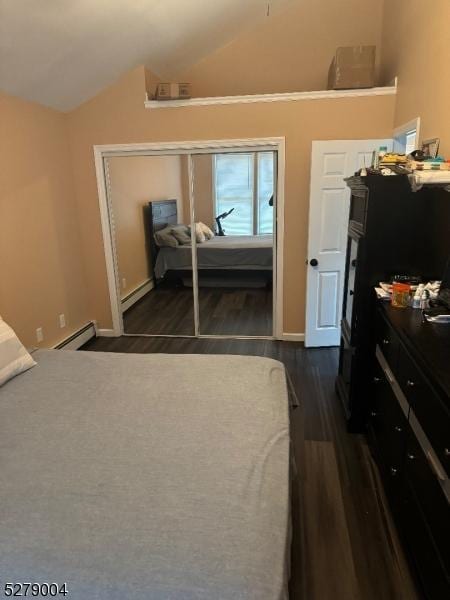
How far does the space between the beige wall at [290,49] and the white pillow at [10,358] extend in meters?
3.38

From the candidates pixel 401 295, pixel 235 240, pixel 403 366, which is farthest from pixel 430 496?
pixel 235 240

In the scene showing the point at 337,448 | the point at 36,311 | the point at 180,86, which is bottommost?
the point at 337,448

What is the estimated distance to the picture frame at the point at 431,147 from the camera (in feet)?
7.47

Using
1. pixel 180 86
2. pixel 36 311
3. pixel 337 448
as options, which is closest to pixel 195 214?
pixel 180 86

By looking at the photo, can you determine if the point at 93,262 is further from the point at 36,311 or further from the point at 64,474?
the point at 64,474

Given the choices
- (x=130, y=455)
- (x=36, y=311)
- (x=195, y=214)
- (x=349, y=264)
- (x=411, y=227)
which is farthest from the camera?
(x=195, y=214)

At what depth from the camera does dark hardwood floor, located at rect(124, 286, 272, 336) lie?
4266 mm

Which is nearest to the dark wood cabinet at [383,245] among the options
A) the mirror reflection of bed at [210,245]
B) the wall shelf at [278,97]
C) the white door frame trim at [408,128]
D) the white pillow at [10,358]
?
the white door frame trim at [408,128]

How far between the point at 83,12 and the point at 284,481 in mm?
2941

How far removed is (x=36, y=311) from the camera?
130 inches

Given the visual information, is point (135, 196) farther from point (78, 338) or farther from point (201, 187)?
point (78, 338)

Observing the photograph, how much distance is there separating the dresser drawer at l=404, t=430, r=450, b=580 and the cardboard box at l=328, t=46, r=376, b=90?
301 cm

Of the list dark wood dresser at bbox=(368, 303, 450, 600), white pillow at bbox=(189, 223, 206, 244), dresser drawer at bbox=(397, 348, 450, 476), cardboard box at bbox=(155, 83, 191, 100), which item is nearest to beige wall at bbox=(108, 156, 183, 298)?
white pillow at bbox=(189, 223, 206, 244)

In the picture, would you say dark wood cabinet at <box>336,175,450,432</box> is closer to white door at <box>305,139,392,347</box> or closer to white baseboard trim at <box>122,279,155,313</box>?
white door at <box>305,139,392,347</box>
